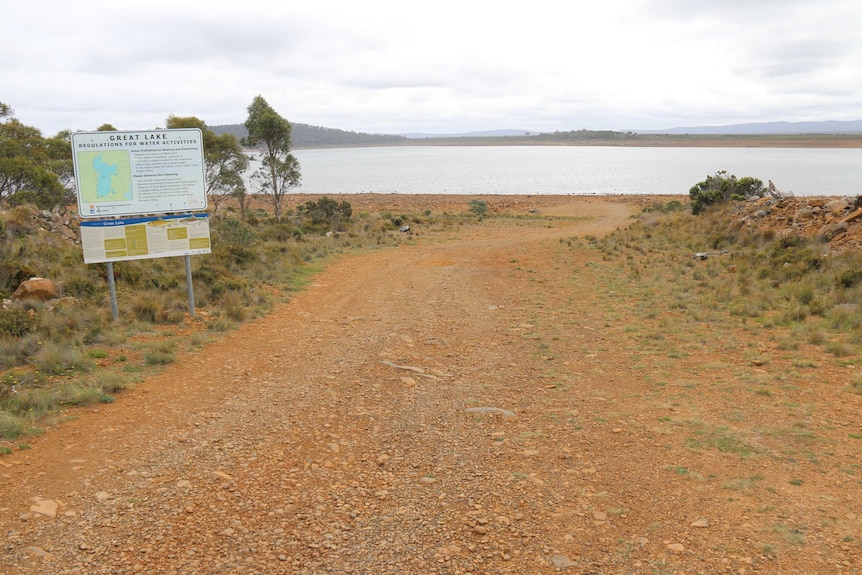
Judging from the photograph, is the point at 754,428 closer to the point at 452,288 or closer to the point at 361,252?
the point at 452,288

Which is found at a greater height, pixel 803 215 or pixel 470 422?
pixel 803 215

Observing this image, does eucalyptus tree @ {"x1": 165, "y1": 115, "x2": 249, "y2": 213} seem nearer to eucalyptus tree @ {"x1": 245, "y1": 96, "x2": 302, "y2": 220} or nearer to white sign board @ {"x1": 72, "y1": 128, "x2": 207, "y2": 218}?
eucalyptus tree @ {"x1": 245, "y1": 96, "x2": 302, "y2": 220}

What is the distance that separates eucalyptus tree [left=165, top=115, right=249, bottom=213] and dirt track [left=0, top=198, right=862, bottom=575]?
22017 mm

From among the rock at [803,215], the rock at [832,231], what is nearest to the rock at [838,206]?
the rock at [803,215]

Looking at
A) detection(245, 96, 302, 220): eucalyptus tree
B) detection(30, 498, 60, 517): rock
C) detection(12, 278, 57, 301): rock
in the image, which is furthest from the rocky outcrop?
detection(245, 96, 302, 220): eucalyptus tree

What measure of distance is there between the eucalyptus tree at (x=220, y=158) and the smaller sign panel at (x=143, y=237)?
1874cm

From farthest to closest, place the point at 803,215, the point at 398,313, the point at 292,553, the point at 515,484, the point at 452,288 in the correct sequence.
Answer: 1. the point at 803,215
2. the point at 452,288
3. the point at 398,313
4. the point at 515,484
5. the point at 292,553

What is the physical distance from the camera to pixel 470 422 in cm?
586

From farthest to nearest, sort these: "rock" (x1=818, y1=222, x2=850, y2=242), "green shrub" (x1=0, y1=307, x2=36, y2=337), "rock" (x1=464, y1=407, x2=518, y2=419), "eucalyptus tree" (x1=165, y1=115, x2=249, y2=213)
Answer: "eucalyptus tree" (x1=165, y1=115, x2=249, y2=213)
"rock" (x1=818, y1=222, x2=850, y2=242)
"green shrub" (x1=0, y1=307, x2=36, y2=337)
"rock" (x1=464, y1=407, x2=518, y2=419)

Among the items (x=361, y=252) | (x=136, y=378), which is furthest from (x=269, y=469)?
(x=361, y=252)

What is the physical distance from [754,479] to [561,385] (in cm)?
260

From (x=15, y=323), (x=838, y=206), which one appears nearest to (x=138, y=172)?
(x=15, y=323)

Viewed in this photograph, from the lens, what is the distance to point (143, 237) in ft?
30.5

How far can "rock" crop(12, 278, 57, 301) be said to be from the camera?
9953 millimetres
